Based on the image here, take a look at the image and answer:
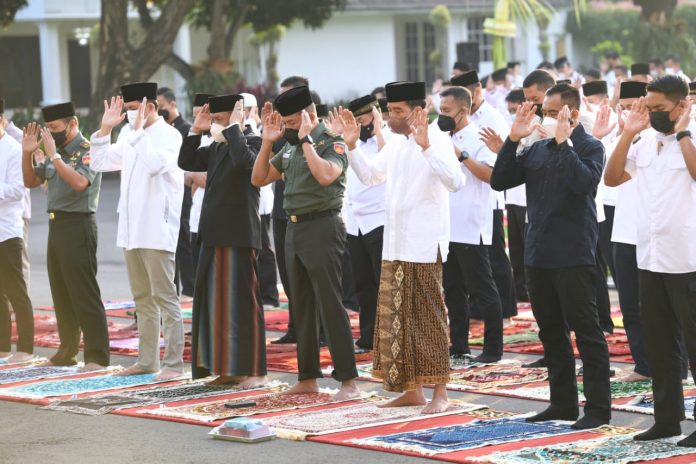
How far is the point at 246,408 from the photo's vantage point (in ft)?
30.8

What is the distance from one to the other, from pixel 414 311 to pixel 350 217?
288 centimetres

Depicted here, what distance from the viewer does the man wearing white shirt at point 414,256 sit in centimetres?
919

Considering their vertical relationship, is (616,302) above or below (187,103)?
below

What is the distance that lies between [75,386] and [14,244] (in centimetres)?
197

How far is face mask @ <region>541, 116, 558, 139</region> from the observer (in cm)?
870

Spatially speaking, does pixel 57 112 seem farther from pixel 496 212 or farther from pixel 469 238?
pixel 496 212

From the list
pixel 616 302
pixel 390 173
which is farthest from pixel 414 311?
pixel 616 302

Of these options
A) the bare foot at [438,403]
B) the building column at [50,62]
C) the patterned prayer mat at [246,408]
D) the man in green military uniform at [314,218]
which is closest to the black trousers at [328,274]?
the man in green military uniform at [314,218]

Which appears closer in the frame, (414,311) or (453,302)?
(414,311)

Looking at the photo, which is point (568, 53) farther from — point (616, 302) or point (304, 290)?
point (304, 290)

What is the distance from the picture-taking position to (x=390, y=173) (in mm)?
9477

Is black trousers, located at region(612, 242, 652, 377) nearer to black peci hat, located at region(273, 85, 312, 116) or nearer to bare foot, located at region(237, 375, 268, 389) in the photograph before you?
black peci hat, located at region(273, 85, 312, 116)

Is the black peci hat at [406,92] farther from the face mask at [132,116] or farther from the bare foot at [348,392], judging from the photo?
the face mask at [132,116]

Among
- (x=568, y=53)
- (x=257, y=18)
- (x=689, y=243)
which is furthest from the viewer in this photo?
(x=568, y=53)
